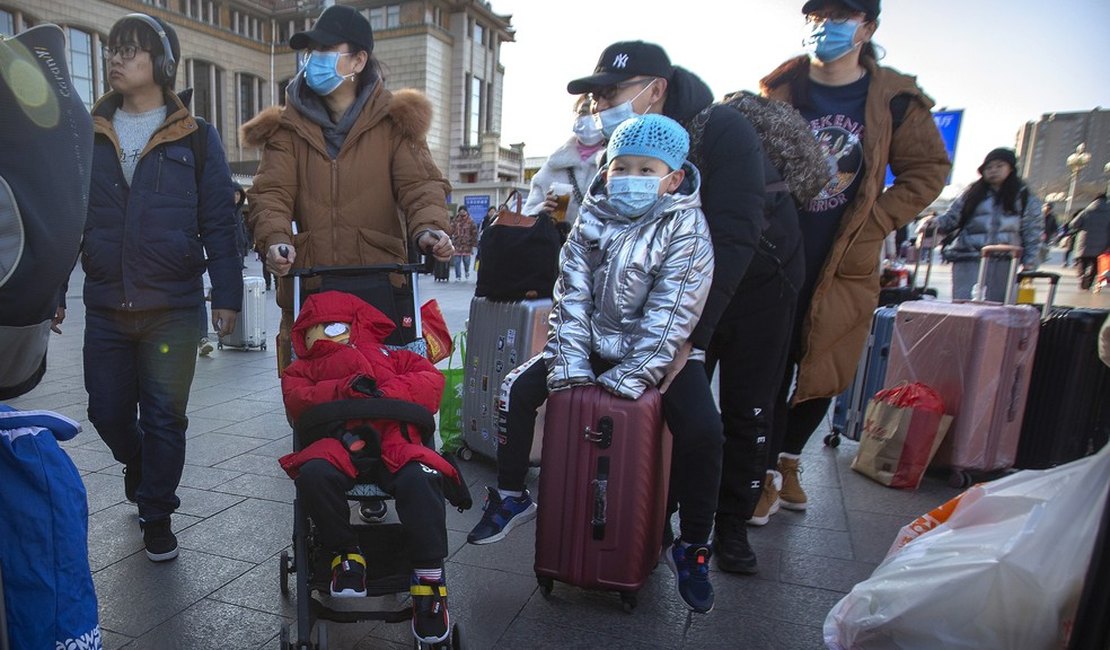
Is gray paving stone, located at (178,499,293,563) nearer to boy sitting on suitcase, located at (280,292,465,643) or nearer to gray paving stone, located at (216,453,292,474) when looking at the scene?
gray paving stone, located at (216,453,292,474)


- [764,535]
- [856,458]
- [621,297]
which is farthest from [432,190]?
[856,458]

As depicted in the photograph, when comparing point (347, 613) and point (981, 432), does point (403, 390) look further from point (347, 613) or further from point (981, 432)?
point (981, 432)

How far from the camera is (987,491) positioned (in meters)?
2.03

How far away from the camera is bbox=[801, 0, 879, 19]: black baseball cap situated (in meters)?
2.95

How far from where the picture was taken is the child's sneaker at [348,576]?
1.99 m

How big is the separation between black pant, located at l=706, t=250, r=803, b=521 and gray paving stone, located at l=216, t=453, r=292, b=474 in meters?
2.37

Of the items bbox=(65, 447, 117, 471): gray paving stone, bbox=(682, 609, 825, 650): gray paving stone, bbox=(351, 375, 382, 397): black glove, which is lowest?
bbox=(65, 447, 117, 471): gray paving stone

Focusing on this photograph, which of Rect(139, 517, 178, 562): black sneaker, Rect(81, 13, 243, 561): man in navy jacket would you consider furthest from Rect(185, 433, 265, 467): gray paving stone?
Rect(139, 517, 178, 562): black sneaker

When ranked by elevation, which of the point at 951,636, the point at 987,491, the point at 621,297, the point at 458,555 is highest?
the point at 621,297

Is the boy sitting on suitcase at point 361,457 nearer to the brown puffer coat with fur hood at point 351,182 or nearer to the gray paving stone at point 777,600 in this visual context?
the brown puffer coat with fur hood at point 351,182

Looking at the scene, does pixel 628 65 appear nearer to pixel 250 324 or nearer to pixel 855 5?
pixel 855 5

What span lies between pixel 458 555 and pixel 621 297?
134cm

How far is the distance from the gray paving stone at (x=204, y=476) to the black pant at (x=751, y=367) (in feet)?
8.53

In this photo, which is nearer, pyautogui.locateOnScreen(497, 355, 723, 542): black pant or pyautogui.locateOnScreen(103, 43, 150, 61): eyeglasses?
pyautogui.locateOnScreen(497, 355, 723, 542): black pant
